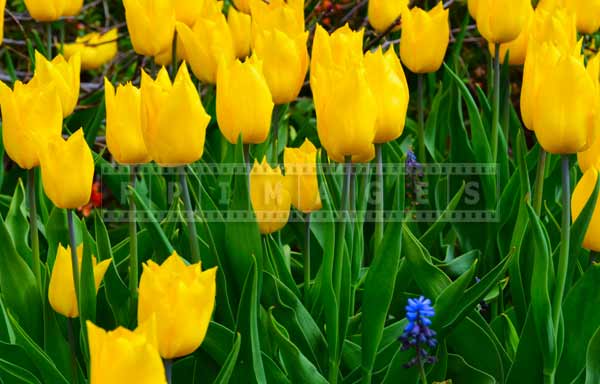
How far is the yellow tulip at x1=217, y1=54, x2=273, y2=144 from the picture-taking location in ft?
5.11

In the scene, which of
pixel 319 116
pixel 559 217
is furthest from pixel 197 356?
pixel 559 217

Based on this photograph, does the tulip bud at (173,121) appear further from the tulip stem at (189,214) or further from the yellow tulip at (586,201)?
the yellow tulip at (586,201)

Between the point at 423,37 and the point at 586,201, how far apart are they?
62cm

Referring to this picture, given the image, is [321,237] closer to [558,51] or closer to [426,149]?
[426,149]

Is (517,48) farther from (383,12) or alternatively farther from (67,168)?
(67,168)

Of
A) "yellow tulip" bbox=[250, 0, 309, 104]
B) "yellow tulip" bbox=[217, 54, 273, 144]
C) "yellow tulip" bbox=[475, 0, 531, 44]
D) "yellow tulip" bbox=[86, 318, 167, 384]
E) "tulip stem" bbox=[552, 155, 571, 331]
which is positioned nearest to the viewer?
"yellow tulip" bbox=[86, 318, 167, 384]

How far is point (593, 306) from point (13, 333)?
99 centimetres

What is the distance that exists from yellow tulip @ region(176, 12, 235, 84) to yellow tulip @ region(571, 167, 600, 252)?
776 mm

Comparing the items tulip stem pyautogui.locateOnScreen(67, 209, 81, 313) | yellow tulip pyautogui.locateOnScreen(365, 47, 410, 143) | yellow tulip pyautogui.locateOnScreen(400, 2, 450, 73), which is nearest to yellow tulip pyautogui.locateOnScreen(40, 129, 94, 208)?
tulip stem pyautogui.locateOnScreen(67, 209, 81, 313)

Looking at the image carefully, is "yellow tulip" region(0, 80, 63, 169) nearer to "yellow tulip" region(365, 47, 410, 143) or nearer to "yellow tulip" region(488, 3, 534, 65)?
Result: "yellow tulip" region(365, 47, 410, 143)

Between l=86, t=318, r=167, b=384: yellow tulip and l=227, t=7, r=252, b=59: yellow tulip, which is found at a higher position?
l=227, t=7, r=252, b=59: yellow tulip

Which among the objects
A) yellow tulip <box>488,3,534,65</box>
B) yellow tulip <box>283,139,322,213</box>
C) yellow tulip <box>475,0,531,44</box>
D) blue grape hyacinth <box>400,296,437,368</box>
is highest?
yellow tulip <box>475,0,531,44</box>

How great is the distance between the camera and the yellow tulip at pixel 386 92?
4.79ft

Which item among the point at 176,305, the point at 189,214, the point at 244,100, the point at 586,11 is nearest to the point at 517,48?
the point at 586,11
